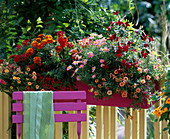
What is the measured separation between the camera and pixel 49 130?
2.15m

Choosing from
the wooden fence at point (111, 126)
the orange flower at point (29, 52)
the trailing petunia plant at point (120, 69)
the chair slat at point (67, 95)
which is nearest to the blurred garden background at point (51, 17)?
the wooden fence at point (111, 126)

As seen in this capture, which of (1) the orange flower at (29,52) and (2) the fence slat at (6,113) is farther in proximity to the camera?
(2) the fence slat at (6,113)

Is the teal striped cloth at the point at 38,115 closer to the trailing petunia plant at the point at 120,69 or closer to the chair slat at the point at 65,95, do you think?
the chair slat at the point at 65,95

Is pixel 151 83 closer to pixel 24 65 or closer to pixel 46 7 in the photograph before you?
pixel 24 65

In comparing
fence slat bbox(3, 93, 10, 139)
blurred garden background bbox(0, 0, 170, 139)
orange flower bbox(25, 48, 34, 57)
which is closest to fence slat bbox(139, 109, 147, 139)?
blurred garden background bbox(0, 0, 170, 139)

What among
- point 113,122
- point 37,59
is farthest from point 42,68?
point 113,122

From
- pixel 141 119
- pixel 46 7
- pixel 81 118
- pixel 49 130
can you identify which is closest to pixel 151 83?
pixel 141 119

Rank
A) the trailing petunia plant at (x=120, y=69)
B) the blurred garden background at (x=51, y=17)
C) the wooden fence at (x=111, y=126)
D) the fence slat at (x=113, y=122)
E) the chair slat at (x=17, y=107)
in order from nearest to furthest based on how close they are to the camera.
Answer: the chair slat at (x=17, y=107)
the trailing petunia plant at (x=120, y=69)
the wooden fence at (x=111, y=126)
the fence slat at (x=113, y=122)
the blurred garden background at (x=51, y=17)

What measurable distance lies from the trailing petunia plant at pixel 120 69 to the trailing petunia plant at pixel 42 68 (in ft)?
0.69

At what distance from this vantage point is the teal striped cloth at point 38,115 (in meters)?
2.12

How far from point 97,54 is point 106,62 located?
112 millimetres

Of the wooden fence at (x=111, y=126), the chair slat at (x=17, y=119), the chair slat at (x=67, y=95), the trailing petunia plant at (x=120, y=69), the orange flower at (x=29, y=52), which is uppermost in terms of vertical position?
the orange flower at (x=29, y=52)

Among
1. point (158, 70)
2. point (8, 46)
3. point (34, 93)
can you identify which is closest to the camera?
point (34, 93)

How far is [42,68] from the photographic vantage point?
2.84 meters
